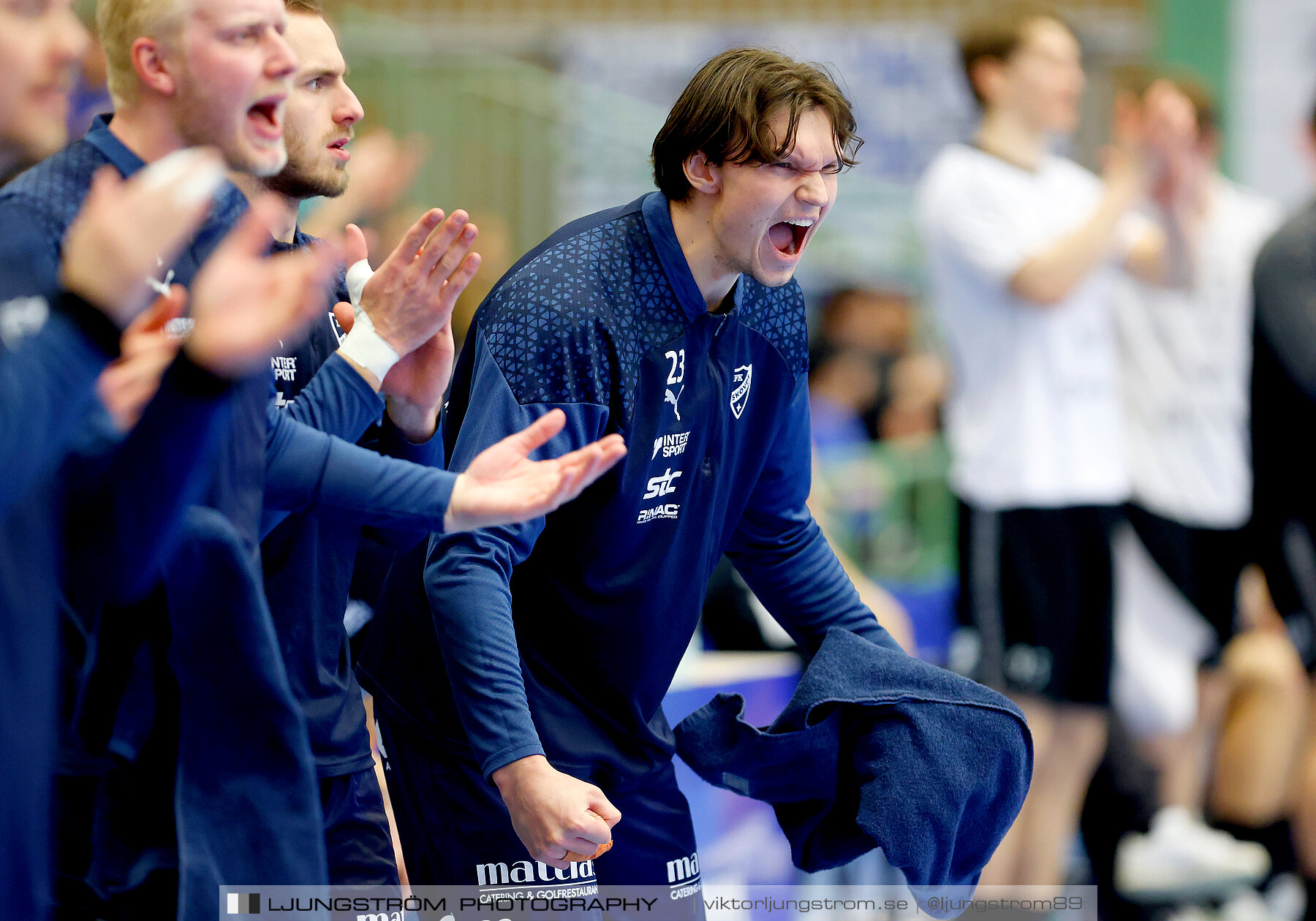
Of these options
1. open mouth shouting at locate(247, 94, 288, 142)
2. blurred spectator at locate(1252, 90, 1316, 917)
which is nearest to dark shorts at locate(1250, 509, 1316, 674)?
blurred spectator at locate(1252, 90, 1316, 917)

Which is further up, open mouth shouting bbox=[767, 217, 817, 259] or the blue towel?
open mouth shouting bbox=[767, 217, 817, 259]

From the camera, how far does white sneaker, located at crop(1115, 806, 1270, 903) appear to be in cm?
522

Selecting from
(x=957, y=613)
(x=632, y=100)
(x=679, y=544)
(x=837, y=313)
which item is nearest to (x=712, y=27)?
(x=632, y=100)

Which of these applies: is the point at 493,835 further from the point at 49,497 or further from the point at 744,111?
the point at 744,111

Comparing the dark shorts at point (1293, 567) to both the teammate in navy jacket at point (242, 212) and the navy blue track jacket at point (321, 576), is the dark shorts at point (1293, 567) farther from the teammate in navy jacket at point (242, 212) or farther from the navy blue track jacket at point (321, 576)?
the teammate in navy jacket at point (242, 212)

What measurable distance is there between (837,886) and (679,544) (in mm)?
3025

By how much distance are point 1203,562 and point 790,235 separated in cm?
334

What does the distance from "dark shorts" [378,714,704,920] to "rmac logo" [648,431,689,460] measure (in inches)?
21.6

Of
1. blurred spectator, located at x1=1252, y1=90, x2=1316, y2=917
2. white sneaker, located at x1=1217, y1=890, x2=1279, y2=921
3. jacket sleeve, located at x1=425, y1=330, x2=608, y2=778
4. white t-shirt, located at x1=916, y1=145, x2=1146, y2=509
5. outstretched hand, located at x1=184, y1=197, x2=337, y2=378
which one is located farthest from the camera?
white sneaker, located at x1=1217, y1=890, x2=1279, y2=921

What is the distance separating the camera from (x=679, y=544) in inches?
101

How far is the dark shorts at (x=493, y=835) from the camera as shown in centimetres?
246

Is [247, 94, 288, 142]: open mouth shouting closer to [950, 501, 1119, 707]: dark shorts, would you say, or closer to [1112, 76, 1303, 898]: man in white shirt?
[950, 501, 1119, 707]: dark shorts

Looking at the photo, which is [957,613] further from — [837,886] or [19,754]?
[19,754]

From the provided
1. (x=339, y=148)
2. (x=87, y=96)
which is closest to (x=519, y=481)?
(x=339, y=148)
